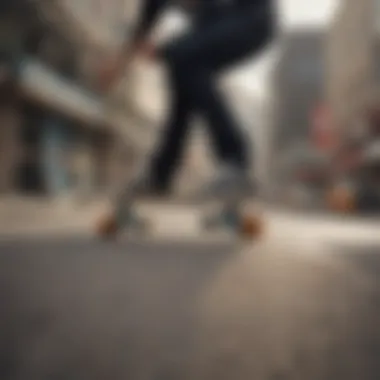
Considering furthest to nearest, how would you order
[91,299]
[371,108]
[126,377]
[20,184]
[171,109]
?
[371,108], [20,184], [171,109], [91,299], [126,377]

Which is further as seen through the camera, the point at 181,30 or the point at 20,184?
the point at 20,184

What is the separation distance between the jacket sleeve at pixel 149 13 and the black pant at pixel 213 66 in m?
0.09

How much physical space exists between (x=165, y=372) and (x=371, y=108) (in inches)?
362

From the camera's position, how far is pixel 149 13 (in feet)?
5.70

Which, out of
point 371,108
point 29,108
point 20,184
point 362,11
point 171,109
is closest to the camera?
point 171,109

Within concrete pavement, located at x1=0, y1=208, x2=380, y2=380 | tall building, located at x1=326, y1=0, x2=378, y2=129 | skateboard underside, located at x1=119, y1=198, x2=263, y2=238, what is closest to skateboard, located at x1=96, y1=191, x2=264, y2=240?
skateboard underside, located at x1=119, y1=198, x2=263, y2=238

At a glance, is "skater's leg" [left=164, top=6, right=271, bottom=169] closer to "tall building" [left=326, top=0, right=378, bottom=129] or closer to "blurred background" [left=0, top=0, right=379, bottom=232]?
"blurred background" [left=0, top=0, right=379, bottom=232]

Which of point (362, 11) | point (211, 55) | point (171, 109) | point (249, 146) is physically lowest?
point (249, 146)

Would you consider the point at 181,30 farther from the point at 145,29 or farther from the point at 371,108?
the point at 371,108

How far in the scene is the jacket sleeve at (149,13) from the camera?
5.67 ft

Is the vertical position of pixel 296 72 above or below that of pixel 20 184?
above

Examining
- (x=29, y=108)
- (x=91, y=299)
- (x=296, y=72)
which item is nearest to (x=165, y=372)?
(x=91, y=299)

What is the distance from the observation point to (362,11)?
10.3 meters

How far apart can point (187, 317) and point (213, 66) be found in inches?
47.1
